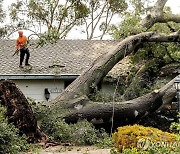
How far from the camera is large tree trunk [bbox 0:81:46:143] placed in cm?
1277

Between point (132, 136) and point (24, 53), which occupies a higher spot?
point (24, 53)

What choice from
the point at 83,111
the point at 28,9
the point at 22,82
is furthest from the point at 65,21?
the point at 83,111

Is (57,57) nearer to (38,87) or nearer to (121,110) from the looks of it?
(38,87)

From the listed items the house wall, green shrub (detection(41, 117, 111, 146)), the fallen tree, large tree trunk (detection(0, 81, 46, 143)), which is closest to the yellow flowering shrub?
green shrub (detection(41, 117, 111, 146))

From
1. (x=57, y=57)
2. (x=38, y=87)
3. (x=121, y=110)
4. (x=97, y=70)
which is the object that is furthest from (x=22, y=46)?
(x=121, y=110)

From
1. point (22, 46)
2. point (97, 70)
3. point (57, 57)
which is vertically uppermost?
point (22, 46)

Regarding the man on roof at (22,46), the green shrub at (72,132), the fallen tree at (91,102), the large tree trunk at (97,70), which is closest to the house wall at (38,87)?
the man on roof at (22,46)

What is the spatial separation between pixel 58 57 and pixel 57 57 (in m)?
0.05

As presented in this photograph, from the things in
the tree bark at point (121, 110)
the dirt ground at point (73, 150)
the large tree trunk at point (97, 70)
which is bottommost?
the dirt ground at point (73, 150)

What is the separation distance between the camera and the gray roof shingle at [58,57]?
19.4m

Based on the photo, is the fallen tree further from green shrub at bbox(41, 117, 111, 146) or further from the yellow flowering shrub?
the yellow flowering shrub

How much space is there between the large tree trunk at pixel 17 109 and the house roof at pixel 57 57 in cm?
578

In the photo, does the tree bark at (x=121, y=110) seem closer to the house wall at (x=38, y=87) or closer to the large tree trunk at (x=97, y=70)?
the large tree trunk at (x=97, y=70)

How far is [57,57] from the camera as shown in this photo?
21.4m
